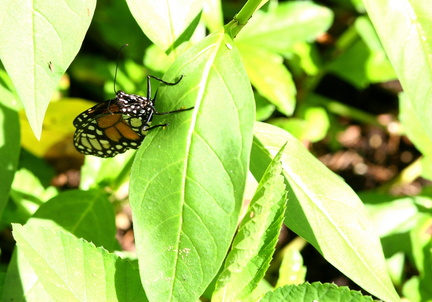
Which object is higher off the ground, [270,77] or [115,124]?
[115,124]

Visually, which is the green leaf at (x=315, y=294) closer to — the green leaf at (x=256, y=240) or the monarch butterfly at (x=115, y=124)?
the green leaf at (x=256, y=240)

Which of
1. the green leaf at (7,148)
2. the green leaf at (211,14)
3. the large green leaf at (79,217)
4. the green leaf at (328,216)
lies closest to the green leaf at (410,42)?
the green leaf at (328,216)

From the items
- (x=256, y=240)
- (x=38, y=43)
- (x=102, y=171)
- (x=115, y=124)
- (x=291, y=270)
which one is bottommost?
(x=291, y=270)

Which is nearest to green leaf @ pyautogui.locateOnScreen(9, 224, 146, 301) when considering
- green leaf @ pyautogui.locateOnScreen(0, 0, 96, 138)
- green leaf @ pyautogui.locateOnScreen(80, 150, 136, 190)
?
green leaf @ pyautogui.locateOnScreen(0, 0, 96, 138)

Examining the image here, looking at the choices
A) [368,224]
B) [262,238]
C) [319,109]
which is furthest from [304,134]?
[262,238]

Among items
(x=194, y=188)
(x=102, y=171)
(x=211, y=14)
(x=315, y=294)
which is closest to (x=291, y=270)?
(x=315, y=294)

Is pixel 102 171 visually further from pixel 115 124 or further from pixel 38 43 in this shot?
pixel 38 43

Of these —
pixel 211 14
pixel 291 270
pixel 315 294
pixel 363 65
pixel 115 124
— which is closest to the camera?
pixel 315 294

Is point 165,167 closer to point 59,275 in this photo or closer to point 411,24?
point 59,275

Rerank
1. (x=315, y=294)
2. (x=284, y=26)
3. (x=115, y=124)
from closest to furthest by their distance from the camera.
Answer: (x=315, y=294) → (x=115, y=124) → (x=284, y=26)
